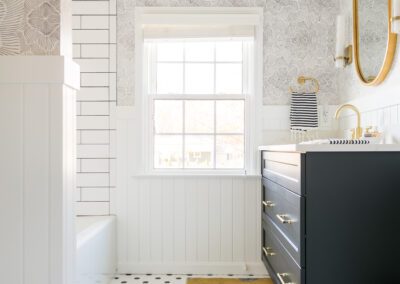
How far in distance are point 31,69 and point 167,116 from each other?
6.40ft

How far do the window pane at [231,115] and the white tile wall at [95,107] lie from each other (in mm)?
893

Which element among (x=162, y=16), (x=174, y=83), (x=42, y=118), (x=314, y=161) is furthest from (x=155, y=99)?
(x=42, y=118)

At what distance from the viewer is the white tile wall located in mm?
2867

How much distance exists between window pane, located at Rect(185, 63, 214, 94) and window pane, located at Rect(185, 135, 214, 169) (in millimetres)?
391

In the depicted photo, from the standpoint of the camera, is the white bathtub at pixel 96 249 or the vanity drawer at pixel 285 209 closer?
the vanity drawer at pixel 285 209

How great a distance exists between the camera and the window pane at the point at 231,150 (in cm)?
299

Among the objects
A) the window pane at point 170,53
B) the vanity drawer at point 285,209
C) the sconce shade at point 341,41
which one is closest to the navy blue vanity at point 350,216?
the vanity drawer at point 285,209

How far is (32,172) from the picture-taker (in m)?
1.07

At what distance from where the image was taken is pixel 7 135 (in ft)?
3.50

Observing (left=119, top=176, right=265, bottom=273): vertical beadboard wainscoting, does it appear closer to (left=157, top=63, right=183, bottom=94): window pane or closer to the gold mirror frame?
(left=157, top=63, right=183, bottom=94): window pane

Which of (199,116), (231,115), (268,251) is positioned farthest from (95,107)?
(268,251)

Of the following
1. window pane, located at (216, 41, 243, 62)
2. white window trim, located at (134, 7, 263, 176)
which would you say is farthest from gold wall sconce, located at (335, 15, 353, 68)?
window pane, located at (216, 41, 243, 62)

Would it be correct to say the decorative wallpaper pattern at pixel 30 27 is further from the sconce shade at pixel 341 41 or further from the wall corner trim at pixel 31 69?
the sconce shade at pixel 341 41

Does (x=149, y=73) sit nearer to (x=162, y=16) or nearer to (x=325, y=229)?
(x=162, y=16)
